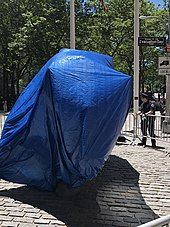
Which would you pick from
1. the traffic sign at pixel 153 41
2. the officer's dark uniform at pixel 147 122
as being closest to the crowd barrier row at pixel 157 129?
the officer's dark uniform at pixel 147 122

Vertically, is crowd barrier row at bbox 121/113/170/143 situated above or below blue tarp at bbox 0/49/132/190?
below

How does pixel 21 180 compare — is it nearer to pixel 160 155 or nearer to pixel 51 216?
pixel 51 216

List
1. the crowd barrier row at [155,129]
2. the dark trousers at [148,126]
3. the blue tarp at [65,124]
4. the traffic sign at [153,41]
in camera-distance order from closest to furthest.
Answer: the blue tarp at [65,124] → the dark trousers at [148,126] → the crowd barrier row at [155,129] → the traffic sign at [153,41]

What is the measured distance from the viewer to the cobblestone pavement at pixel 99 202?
19.2 feet

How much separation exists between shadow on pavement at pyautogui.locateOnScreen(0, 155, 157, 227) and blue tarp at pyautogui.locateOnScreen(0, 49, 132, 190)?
32 cm

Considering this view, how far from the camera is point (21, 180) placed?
696 centimetres

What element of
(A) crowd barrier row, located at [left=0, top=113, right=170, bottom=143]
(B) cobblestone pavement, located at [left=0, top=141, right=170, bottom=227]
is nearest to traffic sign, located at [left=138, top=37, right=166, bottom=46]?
(A) crowd barrier row, located at [left=0, top=113, right=170, bottom=143]

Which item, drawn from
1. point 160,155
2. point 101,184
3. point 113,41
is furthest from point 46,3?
point 101,184

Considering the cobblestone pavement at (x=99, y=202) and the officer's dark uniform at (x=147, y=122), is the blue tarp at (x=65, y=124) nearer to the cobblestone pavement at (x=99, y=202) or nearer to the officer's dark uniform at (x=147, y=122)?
the cobblestone pavement at (x=99, y=202)

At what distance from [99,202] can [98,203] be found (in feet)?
0.23

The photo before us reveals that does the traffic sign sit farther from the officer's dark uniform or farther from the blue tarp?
the blue tarp

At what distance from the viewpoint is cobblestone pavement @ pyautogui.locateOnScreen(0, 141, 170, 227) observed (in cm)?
587

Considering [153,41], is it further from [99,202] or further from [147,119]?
[99,202]

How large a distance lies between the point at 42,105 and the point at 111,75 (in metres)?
1.31
